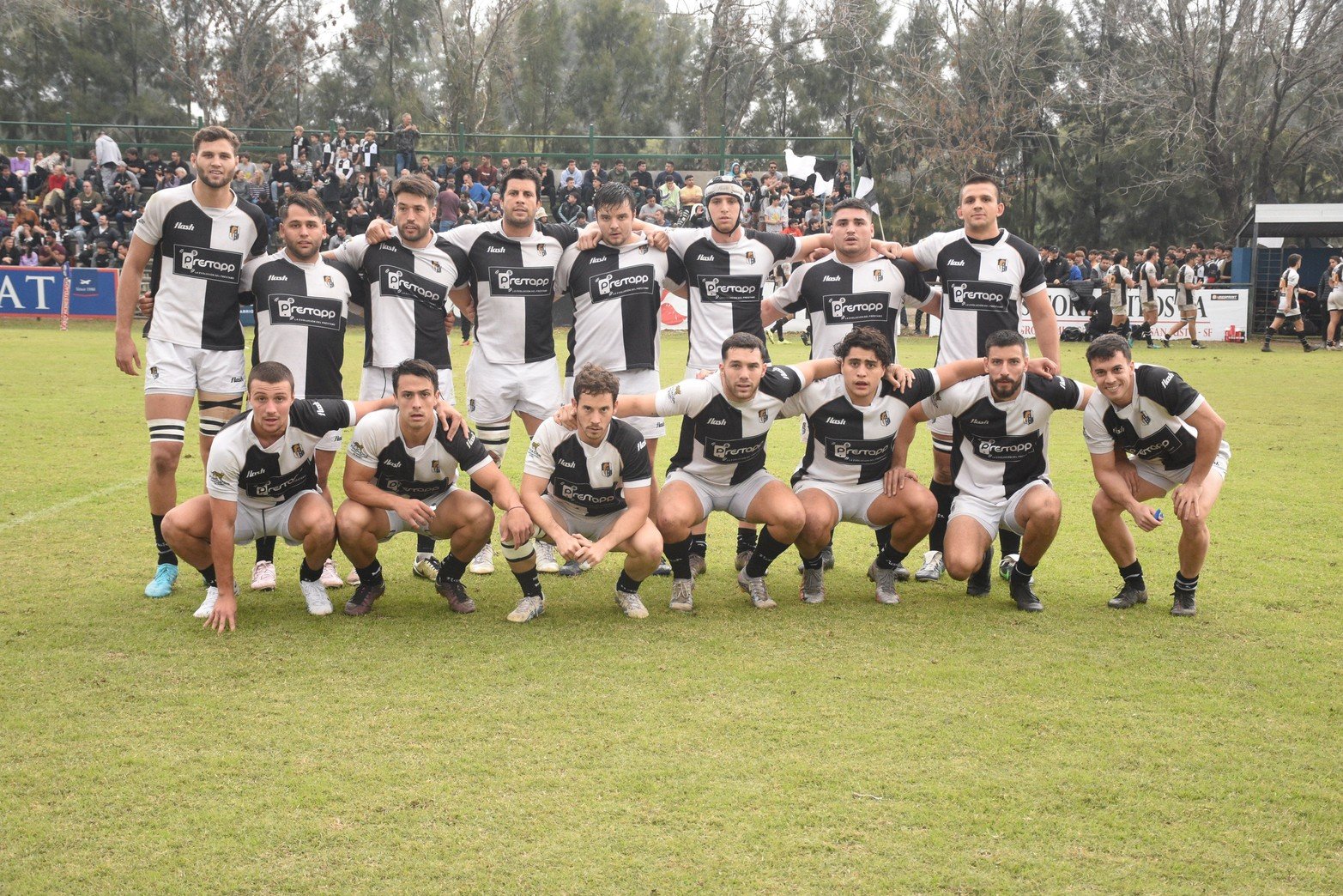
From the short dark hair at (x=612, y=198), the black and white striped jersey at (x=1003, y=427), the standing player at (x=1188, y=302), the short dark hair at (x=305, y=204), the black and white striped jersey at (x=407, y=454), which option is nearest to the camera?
the black and white striped jersey at (x=407, y=454)

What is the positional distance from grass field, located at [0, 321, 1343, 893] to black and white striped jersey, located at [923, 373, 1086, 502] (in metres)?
0.60

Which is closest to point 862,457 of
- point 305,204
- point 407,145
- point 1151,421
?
point 1151,421

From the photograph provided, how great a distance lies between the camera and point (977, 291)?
263 inches

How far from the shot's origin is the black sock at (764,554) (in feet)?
19.4

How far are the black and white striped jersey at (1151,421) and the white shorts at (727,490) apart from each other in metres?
1.64

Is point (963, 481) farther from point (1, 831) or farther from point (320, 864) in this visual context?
point (1, 831)

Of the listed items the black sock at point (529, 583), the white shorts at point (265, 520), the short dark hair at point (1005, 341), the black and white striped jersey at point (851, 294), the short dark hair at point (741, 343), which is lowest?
the black sock at point (529, 583)

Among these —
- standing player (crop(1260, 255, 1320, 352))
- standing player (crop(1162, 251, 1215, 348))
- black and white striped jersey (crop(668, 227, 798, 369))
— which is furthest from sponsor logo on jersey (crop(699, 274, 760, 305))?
standing player (crop(1162, 251, 1215, 348))

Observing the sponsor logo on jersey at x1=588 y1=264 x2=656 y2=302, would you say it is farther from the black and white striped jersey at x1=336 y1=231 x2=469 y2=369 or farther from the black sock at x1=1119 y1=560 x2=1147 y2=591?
the black sock at x1=1119 y1=560 x2=1147 y2=591

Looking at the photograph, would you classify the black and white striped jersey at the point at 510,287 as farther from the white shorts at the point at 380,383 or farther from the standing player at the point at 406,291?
the white shorts at the point at 380,383

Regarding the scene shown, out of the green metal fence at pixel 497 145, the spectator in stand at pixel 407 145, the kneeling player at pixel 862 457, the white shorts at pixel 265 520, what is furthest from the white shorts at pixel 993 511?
the spectator in stand at pixel 407 145

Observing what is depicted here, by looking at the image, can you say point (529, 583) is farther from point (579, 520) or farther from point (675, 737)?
point (675, 737)

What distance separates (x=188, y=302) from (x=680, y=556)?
114 inches

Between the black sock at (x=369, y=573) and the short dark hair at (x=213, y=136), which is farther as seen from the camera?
the short dark hair at (x=213, y=136)
